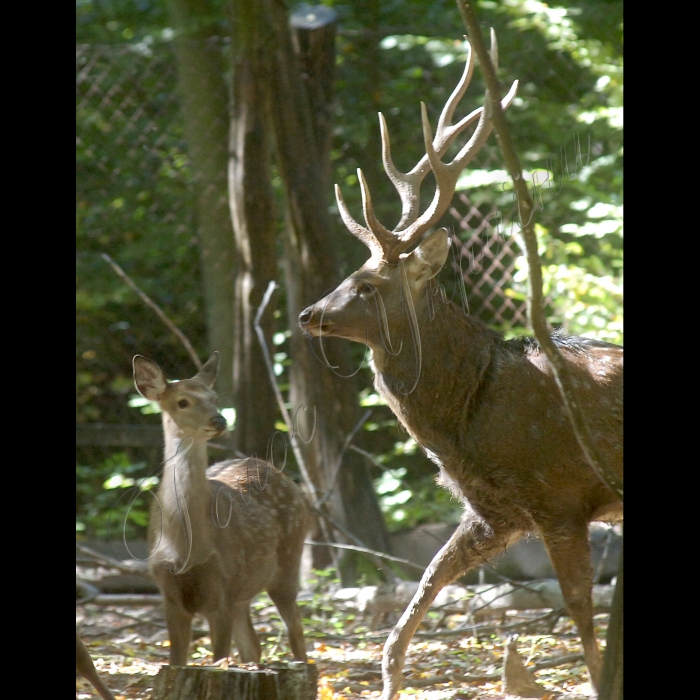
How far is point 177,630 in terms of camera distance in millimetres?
4129

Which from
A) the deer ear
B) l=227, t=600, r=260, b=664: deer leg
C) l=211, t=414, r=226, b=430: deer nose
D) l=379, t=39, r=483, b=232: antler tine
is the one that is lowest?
l=227, t=600, r=260, b=664: deer leg

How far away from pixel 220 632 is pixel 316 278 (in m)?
2.99

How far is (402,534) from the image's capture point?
23.8ft

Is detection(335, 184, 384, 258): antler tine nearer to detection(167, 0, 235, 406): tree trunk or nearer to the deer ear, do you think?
the deer ear

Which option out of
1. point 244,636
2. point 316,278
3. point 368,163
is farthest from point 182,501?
point 368,163

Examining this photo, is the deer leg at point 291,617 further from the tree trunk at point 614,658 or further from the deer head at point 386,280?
the tree trunk at point 614,658

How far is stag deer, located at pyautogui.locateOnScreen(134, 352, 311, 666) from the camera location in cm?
397

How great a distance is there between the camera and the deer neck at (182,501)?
160 inches

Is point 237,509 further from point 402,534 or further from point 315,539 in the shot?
point 402,534

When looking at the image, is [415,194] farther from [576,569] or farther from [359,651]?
[359,651]

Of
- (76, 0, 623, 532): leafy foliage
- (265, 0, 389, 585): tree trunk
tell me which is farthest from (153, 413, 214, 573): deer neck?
(76, 0, 623, 532): leafy foliage

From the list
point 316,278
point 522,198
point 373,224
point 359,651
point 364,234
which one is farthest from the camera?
point 316,278

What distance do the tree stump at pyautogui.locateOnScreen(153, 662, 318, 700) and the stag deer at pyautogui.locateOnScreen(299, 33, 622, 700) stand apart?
34.5 inches
